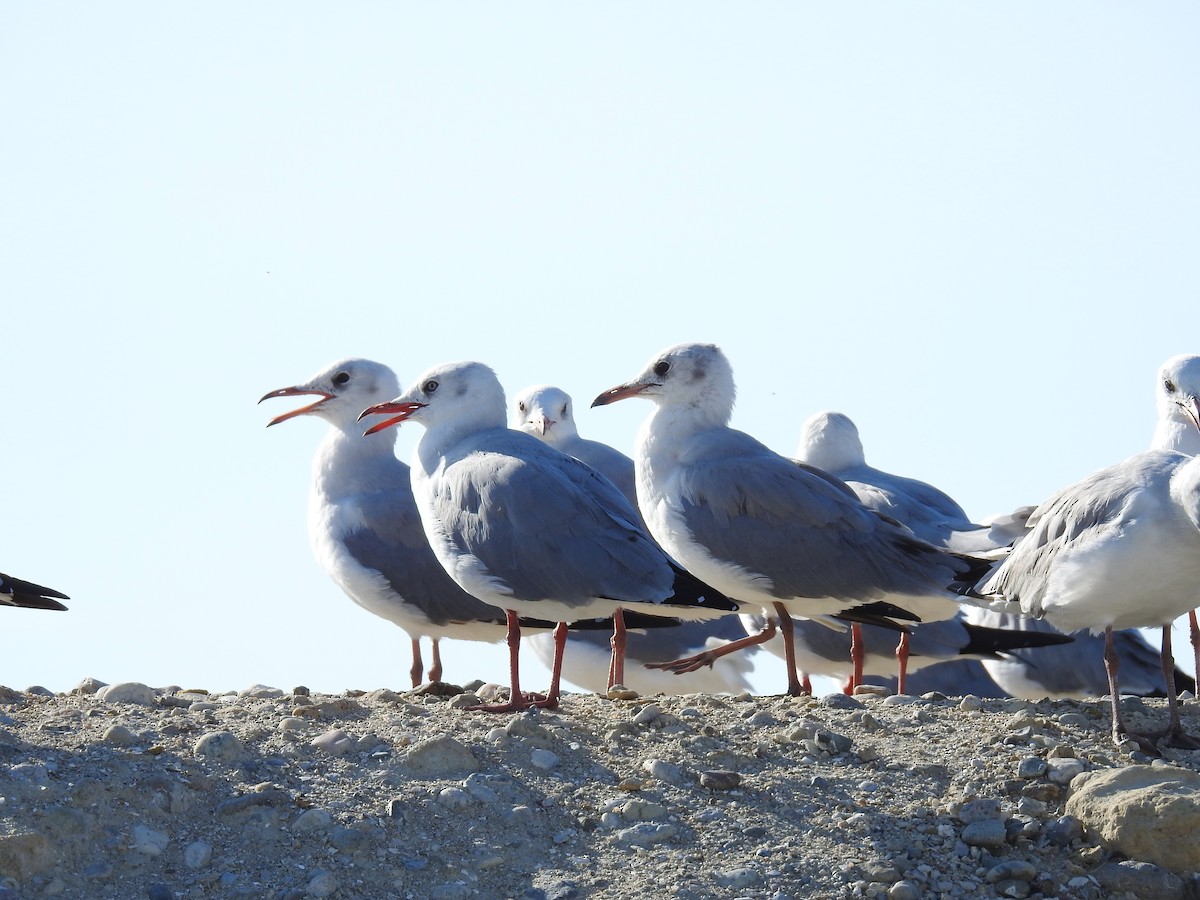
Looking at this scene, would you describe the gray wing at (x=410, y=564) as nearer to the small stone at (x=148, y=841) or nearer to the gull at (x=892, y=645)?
the gull at (x=892, y=645)

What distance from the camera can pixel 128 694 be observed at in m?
8.39

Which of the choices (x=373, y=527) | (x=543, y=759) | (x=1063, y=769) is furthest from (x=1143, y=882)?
(x=373, y=527)

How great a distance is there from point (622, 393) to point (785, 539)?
4.69 feet

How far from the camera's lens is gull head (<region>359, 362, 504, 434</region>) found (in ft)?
31.1

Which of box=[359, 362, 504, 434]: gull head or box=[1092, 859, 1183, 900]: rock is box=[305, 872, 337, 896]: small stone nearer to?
box=[1092, 859, 1183, 900]: rock

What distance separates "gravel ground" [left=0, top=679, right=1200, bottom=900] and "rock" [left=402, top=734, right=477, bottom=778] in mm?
13

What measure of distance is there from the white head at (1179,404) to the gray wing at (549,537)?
315cm

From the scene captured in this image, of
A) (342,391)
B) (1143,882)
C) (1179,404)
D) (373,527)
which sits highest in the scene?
(342,391)

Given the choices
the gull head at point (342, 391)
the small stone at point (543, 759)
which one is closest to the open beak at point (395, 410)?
the gull head at point (342, 391)

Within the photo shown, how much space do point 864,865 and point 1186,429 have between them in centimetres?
473

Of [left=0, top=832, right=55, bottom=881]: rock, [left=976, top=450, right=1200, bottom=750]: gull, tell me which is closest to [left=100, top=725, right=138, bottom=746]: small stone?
[left=0, top=832, right=55, bottom=881]: rock

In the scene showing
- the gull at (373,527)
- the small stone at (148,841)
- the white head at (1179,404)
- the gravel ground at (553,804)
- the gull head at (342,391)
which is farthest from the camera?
the gull head at (342,391)

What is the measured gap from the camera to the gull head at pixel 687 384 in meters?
9.80

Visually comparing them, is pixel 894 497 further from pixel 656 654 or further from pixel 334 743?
pixel 334 743
